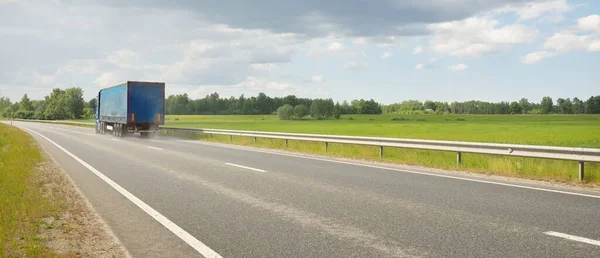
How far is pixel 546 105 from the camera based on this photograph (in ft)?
547

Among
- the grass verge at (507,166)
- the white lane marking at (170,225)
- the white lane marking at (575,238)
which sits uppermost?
the grass verge at (507,166)

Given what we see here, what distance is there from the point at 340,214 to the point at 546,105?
182 metres

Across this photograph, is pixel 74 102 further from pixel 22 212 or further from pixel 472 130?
pixel 22 212

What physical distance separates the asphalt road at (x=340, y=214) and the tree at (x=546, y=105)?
575ft

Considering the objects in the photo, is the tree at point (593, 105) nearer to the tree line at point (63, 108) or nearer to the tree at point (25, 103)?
the tree line at point (63, 108)

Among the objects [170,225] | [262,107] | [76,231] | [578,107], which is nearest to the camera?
[76,231]

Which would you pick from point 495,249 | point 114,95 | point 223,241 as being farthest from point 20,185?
point 114,95

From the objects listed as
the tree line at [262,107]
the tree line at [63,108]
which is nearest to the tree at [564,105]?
the tree line at [262,107]

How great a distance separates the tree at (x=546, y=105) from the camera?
165 metres

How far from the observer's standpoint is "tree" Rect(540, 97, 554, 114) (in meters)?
165

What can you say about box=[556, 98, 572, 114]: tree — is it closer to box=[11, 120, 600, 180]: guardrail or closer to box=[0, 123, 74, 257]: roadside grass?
box=[11, 120, 600, 180]: guardrail

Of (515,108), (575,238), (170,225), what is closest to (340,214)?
(170,225)

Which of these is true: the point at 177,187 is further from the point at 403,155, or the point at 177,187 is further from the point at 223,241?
the point at 403,155

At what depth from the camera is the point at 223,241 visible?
5.23 metres
